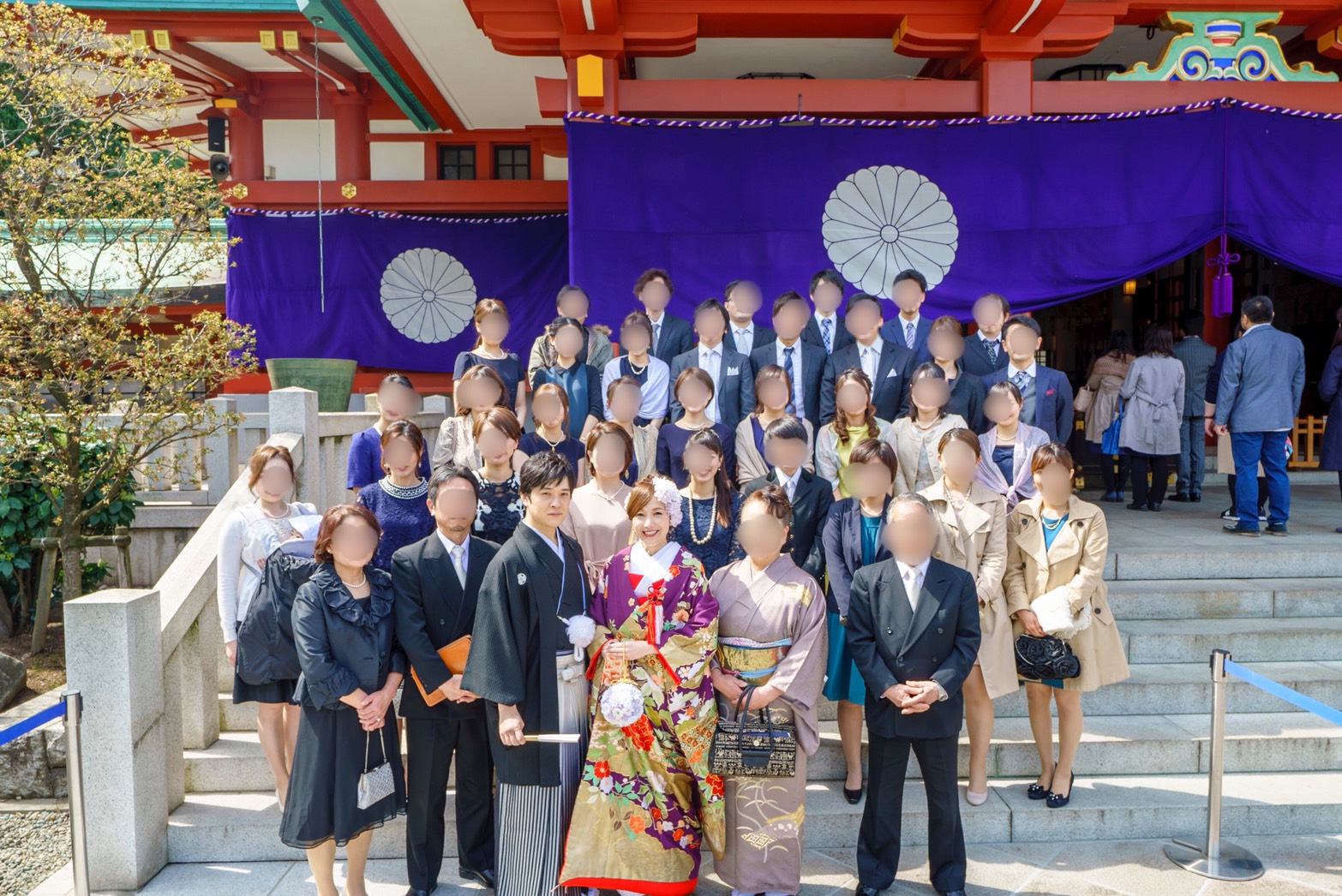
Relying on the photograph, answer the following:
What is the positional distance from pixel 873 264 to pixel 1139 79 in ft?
8.01

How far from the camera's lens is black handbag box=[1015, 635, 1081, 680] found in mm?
3949

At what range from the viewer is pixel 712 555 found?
13.1 feet

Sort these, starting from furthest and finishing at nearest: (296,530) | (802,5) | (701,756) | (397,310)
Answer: (397,310)
(802,5)
(296,530)
(701,756)

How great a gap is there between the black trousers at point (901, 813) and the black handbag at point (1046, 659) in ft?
2.06

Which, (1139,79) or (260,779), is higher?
(1139,79)

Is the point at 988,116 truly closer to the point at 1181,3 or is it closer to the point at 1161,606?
the point at 1181,3

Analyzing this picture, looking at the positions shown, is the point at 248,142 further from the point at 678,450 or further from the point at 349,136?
the point at 678,450

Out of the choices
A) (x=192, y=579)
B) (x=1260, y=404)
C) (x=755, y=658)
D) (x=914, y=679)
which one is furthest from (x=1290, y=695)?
(x=192, y=579)

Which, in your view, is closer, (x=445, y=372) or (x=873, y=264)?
(x=873, y=264)

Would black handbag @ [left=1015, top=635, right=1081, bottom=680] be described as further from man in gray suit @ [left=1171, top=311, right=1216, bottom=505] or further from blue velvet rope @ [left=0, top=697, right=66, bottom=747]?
man in gray suit @ [left=1171, top=311, right=1216, bottom=505]

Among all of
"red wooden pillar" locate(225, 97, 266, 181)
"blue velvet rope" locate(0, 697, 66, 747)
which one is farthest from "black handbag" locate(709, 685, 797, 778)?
"red wooden pillar" locate(225, 97, 266, 181)

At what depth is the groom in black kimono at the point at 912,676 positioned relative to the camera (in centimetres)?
353

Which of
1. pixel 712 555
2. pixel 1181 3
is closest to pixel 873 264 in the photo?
pixel 1181 3

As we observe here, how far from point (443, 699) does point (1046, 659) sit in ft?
8.47
